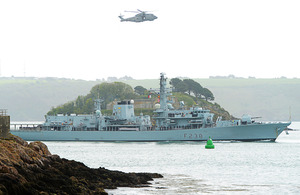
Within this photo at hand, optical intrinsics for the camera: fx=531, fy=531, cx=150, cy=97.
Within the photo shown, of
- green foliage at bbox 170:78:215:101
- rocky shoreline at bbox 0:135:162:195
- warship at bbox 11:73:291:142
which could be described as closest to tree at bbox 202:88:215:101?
green foliage at bbox 170:78:215:101

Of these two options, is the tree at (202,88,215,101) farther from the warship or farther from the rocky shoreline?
the rocky shoreline

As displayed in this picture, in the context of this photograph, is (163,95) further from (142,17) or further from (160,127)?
(142,17)

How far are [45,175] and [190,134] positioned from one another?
Answer: 41084 mm

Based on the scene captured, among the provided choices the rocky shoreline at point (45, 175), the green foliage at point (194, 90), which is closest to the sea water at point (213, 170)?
the rocky shoreline at point (45, 175)

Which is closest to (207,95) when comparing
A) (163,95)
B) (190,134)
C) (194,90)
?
(194,90)

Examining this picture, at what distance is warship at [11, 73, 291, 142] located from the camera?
5941 centimetres

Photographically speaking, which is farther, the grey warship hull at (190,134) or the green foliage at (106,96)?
the green foliage at (106,96)

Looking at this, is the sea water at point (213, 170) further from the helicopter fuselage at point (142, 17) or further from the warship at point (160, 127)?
the helicopter fuselage at point (142, 17)

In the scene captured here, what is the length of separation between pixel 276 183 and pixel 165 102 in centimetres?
3809

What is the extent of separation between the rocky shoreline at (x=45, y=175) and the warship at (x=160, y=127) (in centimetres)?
3439

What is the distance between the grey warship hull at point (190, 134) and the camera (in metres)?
59.2

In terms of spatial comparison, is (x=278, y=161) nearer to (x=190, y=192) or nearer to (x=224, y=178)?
(x=224, y=178)

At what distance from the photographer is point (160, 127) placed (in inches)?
2466

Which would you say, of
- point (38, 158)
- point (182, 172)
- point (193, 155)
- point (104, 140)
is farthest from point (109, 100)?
point (38, 158)
